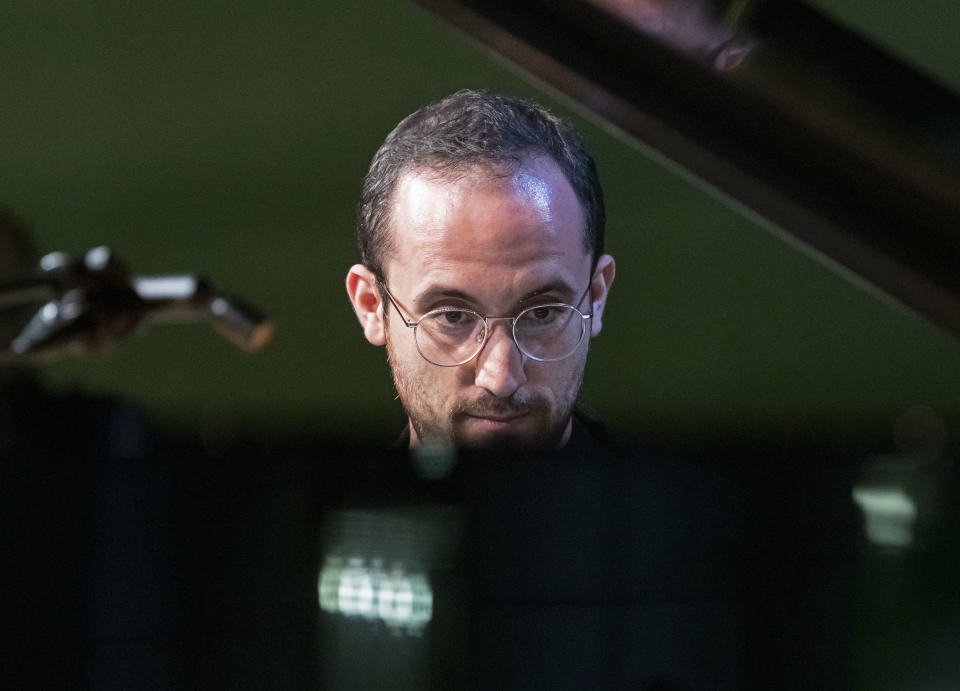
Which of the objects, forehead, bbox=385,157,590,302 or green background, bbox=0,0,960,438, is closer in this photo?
forehead, bbox=385,157,590,302

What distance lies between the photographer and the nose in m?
0.35

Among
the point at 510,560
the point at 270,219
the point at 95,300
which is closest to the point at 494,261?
the point at 510,560

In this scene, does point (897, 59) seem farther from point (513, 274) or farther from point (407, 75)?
point (407, 75)

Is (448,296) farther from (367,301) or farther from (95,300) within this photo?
(95,300)

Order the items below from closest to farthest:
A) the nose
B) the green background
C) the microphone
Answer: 1. the nose
2. the microphone
3. the green background

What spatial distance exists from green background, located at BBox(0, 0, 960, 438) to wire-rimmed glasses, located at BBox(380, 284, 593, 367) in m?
0.78

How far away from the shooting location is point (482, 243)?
0.35 metres

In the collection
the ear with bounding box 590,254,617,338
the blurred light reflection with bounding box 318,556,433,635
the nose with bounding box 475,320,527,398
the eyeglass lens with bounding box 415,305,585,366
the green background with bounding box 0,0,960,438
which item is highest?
the green background with bounding box 0,0,960,438

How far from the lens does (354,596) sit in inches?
17.2

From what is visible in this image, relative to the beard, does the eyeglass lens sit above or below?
above

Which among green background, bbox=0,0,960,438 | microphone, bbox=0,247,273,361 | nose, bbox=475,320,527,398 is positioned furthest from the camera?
green background, bbox=0,0,960,438

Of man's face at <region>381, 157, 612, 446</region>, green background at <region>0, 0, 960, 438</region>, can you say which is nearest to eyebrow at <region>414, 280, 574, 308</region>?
man's face at <region>381, 157, 612, 446</region>

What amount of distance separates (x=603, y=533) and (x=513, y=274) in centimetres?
14

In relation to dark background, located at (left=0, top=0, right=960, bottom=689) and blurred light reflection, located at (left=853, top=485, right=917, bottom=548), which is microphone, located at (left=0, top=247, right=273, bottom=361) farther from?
blurred light reflection, located at (left=853, top=485, right=917, bottom=548)
